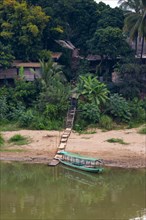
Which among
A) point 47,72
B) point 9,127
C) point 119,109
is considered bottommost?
point 9,127

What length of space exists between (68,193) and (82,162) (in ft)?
9.86

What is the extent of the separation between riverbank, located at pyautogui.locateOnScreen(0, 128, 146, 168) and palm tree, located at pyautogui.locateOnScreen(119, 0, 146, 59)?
7.05 metres

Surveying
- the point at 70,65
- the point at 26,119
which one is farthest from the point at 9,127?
the point at 70,65

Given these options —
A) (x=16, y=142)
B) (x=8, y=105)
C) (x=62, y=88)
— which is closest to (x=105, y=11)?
(x=62, y=88)

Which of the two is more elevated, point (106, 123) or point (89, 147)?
point (106, 123)

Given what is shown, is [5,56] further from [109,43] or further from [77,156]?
[77,156]

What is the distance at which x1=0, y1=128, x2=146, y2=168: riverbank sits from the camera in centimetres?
2385

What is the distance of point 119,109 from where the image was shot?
2831 cm

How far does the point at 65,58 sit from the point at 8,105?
7227 mm

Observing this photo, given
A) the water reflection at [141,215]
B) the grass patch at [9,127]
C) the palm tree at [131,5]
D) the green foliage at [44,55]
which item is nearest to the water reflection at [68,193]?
the water reflection at [141,215]

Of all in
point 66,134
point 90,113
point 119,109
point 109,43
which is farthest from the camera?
point 109,43

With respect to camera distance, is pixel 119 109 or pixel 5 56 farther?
pixel 5 56

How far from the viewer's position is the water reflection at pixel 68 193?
18016mm

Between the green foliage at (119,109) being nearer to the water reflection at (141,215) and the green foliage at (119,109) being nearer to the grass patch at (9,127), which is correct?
the grass patch at (9,127)
